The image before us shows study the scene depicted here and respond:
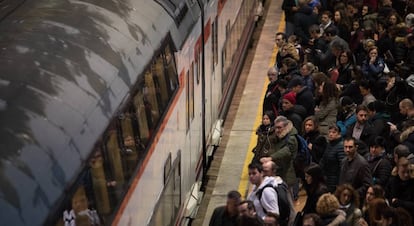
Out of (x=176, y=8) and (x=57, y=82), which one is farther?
(x=176, y=8)

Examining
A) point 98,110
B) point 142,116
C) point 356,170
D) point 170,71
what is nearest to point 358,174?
point 356,170

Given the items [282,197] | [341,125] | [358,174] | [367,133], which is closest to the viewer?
[282,197]

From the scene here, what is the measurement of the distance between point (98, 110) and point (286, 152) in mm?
5528

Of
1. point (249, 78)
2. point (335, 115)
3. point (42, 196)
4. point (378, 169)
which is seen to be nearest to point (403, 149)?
point (378, 169)

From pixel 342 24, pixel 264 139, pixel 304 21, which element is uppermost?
pixel 264 139

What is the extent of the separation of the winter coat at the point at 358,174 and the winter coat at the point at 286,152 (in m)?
1.04

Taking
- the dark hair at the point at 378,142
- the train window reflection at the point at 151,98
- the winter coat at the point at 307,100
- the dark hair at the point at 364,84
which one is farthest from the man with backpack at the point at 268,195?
the dark hair at the point at 364,84

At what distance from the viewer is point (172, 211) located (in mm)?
13047

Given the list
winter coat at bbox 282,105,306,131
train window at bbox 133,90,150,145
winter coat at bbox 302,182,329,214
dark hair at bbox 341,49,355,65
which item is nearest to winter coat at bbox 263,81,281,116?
winter coat at bbox 282,105,306,131

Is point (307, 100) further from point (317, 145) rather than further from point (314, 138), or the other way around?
point (317, 145)

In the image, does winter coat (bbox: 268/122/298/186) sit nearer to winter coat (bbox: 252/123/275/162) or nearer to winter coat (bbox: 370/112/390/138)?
winter coat (bbox: 252/123/275/162)

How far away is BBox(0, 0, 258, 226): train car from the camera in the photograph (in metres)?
7.93

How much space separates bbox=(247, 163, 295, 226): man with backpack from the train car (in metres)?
1.04

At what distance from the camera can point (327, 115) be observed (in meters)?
15.8
